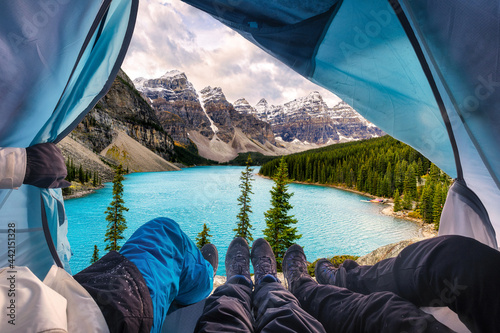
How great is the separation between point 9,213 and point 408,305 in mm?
1625

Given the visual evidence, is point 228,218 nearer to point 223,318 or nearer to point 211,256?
point 211,256

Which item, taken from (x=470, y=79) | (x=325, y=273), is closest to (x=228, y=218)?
(x=325, y=273)

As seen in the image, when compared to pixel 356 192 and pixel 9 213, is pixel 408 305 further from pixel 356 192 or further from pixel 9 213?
pixel 356 192

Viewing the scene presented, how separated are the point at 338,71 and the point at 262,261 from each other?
1345 millimetres

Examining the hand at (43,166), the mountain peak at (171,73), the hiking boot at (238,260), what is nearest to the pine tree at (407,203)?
the hiking boot at (238,260)

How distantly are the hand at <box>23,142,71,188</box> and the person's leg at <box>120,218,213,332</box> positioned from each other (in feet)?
1.38

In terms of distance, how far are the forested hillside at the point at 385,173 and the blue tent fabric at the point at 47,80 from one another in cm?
1371

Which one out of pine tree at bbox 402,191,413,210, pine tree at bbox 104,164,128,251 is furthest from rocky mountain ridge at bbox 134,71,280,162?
pine tree at bbox 104,164,128,251

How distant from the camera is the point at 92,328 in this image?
1.43 feet

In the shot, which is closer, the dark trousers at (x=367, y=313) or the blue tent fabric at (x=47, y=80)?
the dark trousers at (x=367, y=313)

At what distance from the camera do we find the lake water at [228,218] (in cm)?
1095

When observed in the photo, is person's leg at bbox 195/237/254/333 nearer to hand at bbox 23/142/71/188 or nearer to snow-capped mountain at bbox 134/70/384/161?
hand at bbox 23/142/71/188

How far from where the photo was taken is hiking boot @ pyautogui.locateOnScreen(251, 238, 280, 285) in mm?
1455

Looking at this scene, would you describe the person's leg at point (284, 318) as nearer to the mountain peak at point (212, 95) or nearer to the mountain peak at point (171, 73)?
the mountain peak at point (212, 95)
